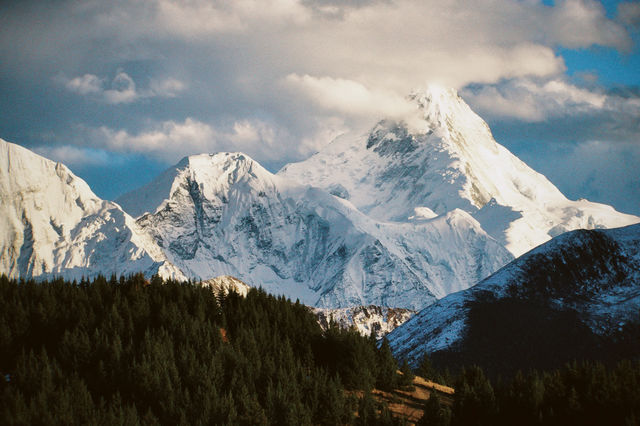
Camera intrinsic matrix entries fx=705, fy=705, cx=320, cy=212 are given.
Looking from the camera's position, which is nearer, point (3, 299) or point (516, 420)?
point (516, 420)

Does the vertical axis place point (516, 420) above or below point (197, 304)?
below

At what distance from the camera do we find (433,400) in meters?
81.1

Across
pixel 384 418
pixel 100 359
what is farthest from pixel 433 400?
pixel 100 359

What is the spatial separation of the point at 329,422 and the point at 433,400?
12.7m

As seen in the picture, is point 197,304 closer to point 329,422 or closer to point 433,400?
point 329,422

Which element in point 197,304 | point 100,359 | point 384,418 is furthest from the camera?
point 197,304

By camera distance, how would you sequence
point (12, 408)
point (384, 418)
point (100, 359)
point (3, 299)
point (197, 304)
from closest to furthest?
point (12, 408), point (384, 418), point (100, 359), point (3, 299), point (197, 304)

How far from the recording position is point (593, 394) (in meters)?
80.7

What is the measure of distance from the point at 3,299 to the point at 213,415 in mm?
45787

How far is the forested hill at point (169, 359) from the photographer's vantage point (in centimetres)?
8044

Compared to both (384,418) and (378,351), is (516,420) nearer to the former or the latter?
(384,418)

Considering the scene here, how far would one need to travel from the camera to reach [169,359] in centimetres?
9231

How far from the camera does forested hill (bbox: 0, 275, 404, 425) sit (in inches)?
3167

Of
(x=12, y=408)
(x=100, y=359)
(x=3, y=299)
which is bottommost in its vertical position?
(x=12, y=408)
